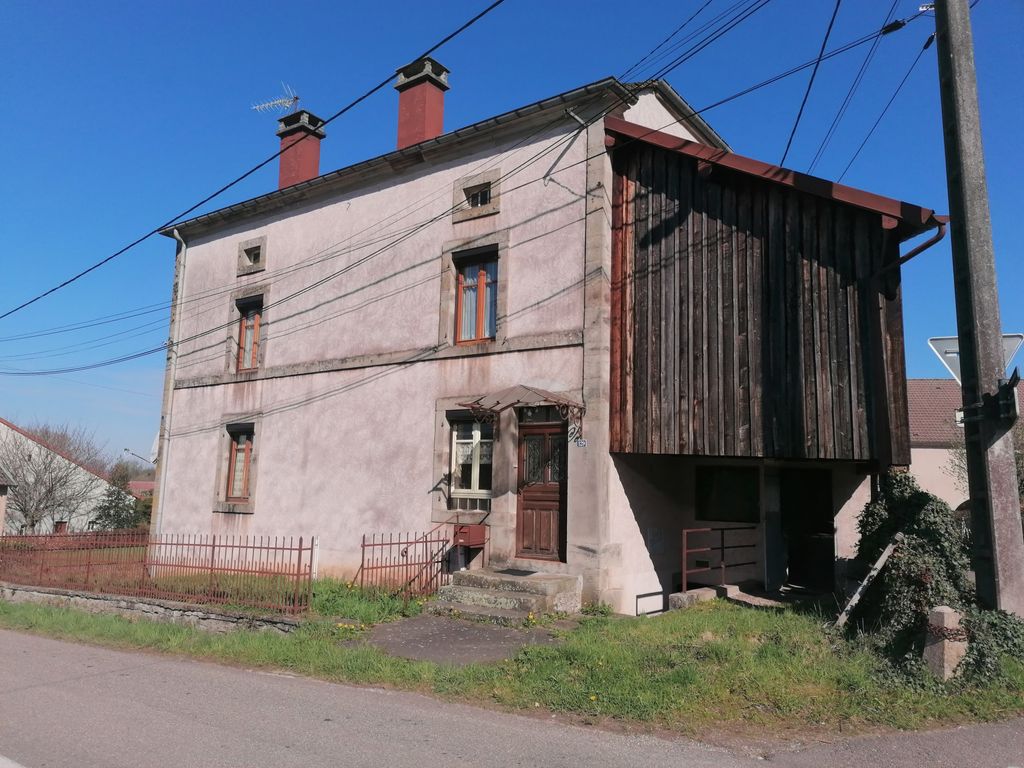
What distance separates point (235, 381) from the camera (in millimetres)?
16438

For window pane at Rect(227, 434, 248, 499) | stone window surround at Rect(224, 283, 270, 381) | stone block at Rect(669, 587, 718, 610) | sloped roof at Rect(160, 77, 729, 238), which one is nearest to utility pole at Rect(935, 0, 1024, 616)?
stone block at Rect(669, 587, 718, 610)

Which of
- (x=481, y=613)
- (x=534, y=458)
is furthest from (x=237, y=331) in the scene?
(x=481, y=613)

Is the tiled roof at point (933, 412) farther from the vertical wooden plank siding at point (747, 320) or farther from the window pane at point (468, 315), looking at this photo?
the window pane at point (468, 315)

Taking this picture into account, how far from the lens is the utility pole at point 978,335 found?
6.62m

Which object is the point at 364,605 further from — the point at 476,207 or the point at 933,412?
the point at 933,412

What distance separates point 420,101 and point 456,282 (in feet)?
14.5

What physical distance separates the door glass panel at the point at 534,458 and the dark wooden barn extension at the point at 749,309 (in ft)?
4.43

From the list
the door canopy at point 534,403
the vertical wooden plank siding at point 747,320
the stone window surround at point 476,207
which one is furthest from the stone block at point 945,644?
the stone window surround at point 476,207

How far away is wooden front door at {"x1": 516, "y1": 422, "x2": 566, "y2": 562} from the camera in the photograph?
1129 cm

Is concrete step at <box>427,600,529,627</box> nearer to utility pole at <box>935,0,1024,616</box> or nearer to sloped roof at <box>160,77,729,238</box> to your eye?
utility pole at <box>935,0,1024,616</box>

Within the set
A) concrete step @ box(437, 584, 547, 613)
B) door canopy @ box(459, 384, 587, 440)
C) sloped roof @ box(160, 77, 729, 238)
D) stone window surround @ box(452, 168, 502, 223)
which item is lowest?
concrete step @ box(437, 584, 547, 613)

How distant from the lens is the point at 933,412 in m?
32.5

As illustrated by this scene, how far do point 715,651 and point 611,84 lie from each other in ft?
27.4

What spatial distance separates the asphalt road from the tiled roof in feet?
90.7
